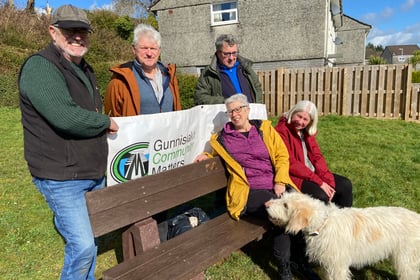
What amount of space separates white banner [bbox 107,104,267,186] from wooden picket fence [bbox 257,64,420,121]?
8.61 m

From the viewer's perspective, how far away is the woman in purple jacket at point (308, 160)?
3658mm

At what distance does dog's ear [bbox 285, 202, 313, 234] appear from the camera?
9.35ft

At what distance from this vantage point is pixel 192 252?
276 centimetres

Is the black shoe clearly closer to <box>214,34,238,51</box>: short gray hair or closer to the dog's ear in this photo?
the dog's ear

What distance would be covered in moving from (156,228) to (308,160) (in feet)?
6.50

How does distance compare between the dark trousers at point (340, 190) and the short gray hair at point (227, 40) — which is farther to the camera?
the short gray hair at point (227, 40)

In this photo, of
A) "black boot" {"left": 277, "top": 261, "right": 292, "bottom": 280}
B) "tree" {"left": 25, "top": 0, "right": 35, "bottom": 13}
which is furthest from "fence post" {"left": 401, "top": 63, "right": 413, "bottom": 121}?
"tree" {"left": 25, "top": 0, "right": 35, "bottom": 13}

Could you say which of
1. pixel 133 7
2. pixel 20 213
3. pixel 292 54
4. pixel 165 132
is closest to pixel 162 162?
pixel 165 132

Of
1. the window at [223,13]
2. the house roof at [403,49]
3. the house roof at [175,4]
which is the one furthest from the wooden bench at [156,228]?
the house roof at [403,49]

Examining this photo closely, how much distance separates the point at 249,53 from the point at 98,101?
18.8 m

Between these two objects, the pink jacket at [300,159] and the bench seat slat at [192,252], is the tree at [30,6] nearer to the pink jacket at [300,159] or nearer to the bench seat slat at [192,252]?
the pink jacket at [300,159]

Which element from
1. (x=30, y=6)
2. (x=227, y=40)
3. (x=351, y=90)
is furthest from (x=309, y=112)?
(x=30, y=6)

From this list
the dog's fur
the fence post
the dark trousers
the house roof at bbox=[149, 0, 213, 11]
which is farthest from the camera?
the house roof at bbox=[149, 0, 213, 11]

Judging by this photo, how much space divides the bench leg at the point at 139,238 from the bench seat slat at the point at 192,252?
81 mm
